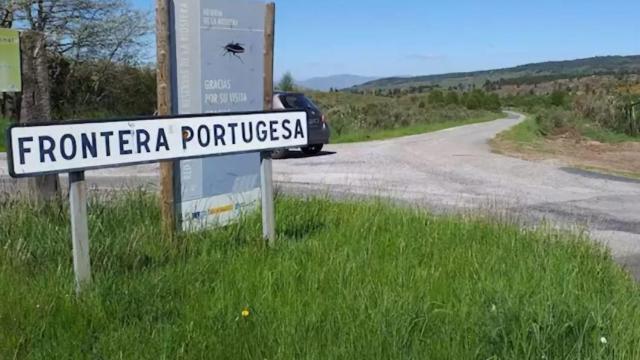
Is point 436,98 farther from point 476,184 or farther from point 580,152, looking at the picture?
point 476,184

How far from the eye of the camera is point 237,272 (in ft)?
15.9

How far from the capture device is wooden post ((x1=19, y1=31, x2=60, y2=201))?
664 cm

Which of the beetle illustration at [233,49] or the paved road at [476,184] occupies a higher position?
the beetle illustration at [233,49]

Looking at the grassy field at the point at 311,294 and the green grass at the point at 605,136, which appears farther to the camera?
the green grass at the point at 605,136

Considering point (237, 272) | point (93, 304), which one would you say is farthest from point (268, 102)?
point (93, 304)

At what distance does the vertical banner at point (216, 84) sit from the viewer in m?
6.32

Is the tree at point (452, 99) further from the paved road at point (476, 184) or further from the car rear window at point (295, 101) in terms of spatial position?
the car rear window at point (295, 101)

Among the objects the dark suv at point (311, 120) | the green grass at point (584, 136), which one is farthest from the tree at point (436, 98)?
the dark suv at point (311, 120)

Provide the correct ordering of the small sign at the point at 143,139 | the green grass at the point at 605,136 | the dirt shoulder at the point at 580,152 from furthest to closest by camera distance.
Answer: the green grass at the point at 605,136 → the dirt shoulder at the point at 580,152 → the small sign at the point at 143,139

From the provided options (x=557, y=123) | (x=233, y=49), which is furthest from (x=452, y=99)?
(x=233, y=49)

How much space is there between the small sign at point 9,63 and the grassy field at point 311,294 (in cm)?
139

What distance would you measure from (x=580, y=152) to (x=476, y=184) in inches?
377

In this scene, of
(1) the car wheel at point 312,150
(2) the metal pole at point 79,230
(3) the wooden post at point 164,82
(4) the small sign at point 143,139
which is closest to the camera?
(4) the small sign at point 143,139

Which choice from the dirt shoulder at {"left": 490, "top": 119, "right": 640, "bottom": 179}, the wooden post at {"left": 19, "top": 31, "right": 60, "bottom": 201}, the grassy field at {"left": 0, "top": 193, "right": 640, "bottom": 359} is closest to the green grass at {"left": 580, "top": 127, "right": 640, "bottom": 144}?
the dirt shoulder at {"left": 490, "top": 119, "right": 640, "bottom": 179}
